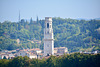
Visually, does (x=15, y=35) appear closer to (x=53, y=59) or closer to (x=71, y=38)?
(x=71, y=38)

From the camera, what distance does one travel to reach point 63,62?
6334 centimetres

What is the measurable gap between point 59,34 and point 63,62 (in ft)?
308

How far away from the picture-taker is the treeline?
199ft

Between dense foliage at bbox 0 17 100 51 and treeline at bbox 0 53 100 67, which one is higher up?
dense foliage at bbox 0 17 100 51

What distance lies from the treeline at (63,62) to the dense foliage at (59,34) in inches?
2351

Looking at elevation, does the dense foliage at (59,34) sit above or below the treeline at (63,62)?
above

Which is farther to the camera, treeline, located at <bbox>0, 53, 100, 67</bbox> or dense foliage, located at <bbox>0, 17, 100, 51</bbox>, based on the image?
dense foliage, located at <bbox>0, 17, 100, 51</bbox>

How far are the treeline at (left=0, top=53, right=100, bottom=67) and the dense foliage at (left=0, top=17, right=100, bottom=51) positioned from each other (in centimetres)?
5972

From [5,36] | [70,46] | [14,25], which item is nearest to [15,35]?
[5,36]

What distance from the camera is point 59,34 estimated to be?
157250 mm

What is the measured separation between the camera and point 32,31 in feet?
549

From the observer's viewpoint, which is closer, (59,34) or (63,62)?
(63,62)

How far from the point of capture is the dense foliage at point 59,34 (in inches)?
5349

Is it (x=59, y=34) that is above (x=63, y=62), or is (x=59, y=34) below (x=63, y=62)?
above
